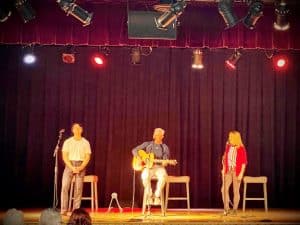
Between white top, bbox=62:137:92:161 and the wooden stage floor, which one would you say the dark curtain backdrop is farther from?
white top, bbox=62:137:92:161

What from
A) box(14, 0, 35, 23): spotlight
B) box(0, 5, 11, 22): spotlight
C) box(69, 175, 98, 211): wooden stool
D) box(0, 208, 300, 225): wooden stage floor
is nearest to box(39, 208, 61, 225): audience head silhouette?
box(0, 208, 300, 225): wooden stage floor

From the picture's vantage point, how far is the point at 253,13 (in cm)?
839

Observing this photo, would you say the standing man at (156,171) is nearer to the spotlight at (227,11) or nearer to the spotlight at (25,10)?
the spotlight at (227,11)

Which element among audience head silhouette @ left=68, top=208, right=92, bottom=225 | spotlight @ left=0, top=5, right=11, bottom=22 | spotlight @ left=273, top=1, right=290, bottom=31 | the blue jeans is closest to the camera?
audience head silhouette @ left=68, top=208, right=92, bottom=225

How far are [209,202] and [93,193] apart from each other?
2.59 metres

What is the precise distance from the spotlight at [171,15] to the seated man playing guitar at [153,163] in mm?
2249

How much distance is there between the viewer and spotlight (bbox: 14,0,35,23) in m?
8.37

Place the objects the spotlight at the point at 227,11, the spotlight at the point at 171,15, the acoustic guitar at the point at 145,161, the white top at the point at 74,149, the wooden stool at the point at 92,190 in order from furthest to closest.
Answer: the wooden stool at the point at 92,190, the white top at the point at 74,149, the acoustic guitar at the point at 145,161, the spotlight at the point at 227,11, the spotlight at the point at 171,15

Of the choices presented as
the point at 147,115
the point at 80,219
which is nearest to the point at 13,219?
the point at 80,219

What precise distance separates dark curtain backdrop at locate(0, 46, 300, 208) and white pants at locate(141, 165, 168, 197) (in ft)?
6.09

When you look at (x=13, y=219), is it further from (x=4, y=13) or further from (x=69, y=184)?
(x=69, y=184)

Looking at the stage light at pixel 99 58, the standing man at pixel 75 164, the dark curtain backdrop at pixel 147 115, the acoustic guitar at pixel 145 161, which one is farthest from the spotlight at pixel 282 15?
the standing man at pixel 75 164

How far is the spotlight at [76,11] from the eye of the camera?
8.11m

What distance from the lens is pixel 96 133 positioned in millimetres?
11398
